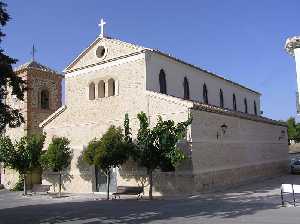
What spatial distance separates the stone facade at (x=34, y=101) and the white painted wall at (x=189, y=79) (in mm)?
10457

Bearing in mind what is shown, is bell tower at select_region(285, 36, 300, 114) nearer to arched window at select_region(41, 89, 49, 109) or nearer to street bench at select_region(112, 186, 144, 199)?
street bench at select_region(112, 186, 144, 199)

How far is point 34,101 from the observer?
1188 inches

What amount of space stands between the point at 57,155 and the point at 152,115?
255 inches

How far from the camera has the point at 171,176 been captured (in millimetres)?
21312

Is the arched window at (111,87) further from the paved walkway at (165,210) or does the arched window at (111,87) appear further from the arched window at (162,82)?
the paved walkway at (165,210)

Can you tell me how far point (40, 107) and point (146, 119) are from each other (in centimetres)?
1264

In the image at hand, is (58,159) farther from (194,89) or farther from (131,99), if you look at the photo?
(194,89)

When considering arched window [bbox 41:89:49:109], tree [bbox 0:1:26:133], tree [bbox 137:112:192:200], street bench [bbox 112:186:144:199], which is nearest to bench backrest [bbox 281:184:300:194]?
tree [bbox 137:112:192:200]

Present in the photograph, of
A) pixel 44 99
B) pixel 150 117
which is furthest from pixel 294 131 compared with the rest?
pixel 150 117

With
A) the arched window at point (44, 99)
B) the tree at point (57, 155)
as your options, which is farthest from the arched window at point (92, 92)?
the arched window at point (44, 99)

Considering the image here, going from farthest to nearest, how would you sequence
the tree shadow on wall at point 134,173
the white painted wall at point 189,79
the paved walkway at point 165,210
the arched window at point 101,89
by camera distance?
the arched window at point 101,89, the white painted wall at point 189,79, the tree shadow on wall at point 134,173, the paved walkway at point 165,210

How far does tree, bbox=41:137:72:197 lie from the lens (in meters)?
24.4

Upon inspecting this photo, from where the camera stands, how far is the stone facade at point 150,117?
70.7 ft

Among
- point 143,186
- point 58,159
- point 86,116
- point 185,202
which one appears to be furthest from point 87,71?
Result: point 185,202
